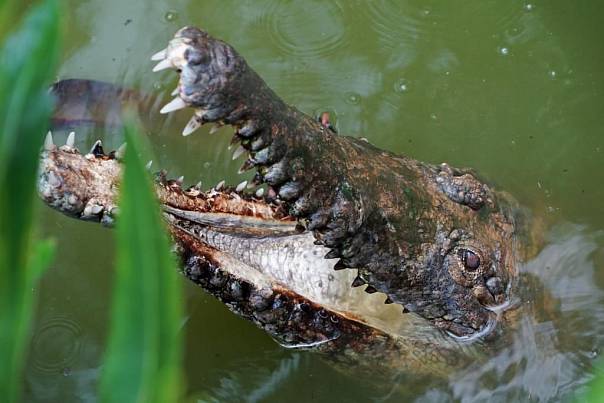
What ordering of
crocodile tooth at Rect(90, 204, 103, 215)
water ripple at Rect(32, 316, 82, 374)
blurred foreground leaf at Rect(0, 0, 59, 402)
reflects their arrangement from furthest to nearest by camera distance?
water ripple at Rect(32, 316, 82, 374) < crocodile tooth at Rect(90, 204, 103, 215) < blurred foreground leaf at Rect(0, 0, 59, 402)

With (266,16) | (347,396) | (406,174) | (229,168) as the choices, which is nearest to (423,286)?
(406,174)

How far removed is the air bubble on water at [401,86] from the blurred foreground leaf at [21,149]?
2.93 m

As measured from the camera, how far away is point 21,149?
122cm

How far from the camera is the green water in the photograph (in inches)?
132

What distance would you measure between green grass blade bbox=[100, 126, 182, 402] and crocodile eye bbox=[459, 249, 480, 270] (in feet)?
5.80

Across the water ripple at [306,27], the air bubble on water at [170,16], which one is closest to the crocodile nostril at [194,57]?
the water ripple at [306,27]

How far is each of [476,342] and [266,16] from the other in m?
2.16

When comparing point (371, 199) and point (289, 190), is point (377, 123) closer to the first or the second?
point (371, 199)

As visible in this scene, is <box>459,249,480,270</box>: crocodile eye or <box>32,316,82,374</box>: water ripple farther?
<box>32,316,82,374</box>: water ripple

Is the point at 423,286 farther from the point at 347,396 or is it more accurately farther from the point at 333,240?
the point at 347,396

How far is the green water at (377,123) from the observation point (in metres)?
3.35

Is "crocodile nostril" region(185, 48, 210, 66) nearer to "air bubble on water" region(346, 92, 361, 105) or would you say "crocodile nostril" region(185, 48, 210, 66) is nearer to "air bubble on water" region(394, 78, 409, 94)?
"air bubble on water" region(346, 92, 361, 105)

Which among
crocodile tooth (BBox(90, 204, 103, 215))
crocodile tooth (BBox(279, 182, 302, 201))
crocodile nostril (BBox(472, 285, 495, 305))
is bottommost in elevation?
crocodile nostril (BBox(472, 285, 495, 305))

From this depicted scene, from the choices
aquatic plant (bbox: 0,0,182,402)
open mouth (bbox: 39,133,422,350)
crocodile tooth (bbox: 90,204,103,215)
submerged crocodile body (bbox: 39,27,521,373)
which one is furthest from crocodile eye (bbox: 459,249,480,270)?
aquatic plant (bbox: 0,0,182,402)
